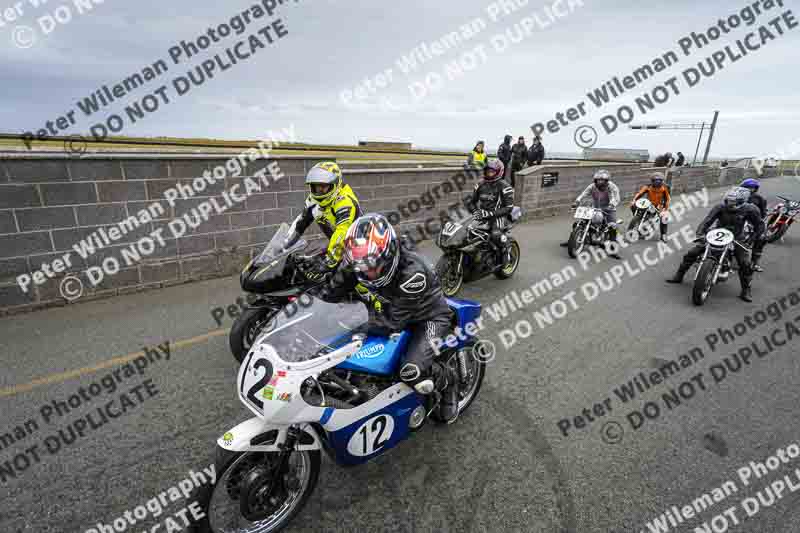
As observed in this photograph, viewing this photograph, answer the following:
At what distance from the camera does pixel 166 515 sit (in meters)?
2.70

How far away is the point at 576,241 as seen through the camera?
915 centimetres

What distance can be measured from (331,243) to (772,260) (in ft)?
34.8

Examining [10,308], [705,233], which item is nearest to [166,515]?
[10,308]

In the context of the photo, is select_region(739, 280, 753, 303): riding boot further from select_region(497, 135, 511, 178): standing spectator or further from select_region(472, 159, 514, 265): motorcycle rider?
select_region(497, 135, 511, 178): standing spectator

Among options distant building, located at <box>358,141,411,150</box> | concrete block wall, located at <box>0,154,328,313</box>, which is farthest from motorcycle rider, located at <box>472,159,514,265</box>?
distant building, located at <box>358,141,411,150</box>

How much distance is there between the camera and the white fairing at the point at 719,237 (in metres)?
6.52

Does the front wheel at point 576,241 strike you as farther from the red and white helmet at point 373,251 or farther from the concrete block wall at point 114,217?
the red and white helmet at point 373,251

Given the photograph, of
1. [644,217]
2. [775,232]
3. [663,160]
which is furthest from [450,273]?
[663,160]

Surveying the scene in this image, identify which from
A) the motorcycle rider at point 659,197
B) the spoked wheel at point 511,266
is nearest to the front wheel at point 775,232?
the motorcycle rider at point 659,197

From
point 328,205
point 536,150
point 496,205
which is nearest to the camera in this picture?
point 328,205

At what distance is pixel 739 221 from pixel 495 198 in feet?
13.5

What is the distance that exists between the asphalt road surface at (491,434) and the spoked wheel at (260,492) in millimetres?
205

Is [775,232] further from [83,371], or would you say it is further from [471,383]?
[83,371]

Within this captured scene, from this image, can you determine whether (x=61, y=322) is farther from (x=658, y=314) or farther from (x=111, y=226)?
(x=658, y=314)
